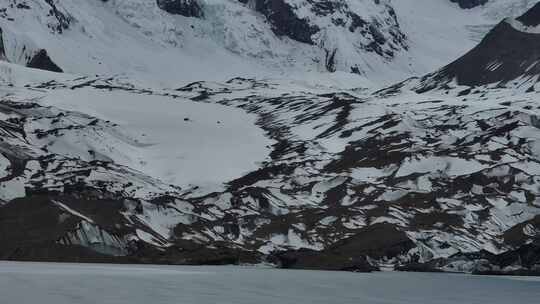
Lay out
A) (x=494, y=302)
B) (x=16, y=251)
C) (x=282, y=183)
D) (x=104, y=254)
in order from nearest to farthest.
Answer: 1. (x=494, y=302)
2. (x=16, y=251)
3. (x=104, y=254)
4. (x=282, y=183)

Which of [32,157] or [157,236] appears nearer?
[157,236]

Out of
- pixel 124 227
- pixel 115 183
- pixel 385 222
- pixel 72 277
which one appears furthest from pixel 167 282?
pixel 115 183

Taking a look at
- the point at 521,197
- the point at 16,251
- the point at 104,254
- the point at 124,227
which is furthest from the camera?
the point at 521,197

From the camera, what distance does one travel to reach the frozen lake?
59594 millimetres

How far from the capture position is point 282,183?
19100 cm

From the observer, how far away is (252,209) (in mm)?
163125

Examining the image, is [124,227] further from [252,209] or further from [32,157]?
[32,157]

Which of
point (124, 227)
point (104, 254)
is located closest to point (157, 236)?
point (124, 227)

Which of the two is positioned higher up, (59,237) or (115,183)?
(115,183)

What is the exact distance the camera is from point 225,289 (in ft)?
230

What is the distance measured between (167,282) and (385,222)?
272 feet

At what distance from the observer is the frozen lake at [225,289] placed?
59594 mm

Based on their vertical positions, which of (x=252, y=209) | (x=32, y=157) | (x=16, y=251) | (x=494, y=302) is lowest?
(x=494, y=302)

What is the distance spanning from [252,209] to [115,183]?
33642 millimetres
